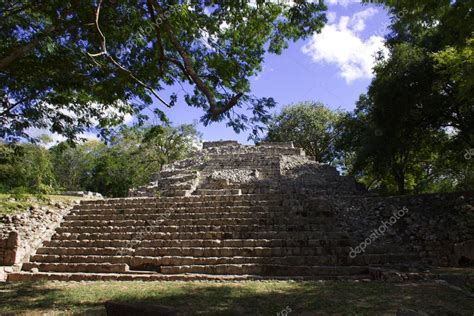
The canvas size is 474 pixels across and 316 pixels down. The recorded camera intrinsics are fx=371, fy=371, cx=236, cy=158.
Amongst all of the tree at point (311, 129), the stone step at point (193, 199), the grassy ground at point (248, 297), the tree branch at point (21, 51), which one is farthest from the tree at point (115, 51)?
the tree at point (311, 129)

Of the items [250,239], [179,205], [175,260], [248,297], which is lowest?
[248,297]

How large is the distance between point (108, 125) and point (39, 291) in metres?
3.30

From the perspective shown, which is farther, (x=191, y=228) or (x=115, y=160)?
(x=115, y=160)

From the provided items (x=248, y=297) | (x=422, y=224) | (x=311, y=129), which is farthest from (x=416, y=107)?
(x=311, y=129)

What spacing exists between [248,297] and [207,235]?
163 inches

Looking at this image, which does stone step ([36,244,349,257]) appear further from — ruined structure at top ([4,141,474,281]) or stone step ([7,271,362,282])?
stone step ([7,271,362,282])

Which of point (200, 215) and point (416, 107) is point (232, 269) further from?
point (416, 107)

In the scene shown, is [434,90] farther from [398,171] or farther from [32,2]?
[32,2]

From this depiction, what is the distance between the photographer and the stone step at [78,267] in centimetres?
885

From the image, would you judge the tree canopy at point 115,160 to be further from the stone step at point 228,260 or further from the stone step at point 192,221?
the stone step at point 228,260

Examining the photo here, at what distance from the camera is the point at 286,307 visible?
5.18 metres

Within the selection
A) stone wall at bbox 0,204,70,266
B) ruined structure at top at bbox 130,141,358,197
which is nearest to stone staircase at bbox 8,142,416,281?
stone wall at bbox 0,204,70,266

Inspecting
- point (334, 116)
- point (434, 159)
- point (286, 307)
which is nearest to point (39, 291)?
point (286, 307)

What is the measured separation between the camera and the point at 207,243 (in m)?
9.54
